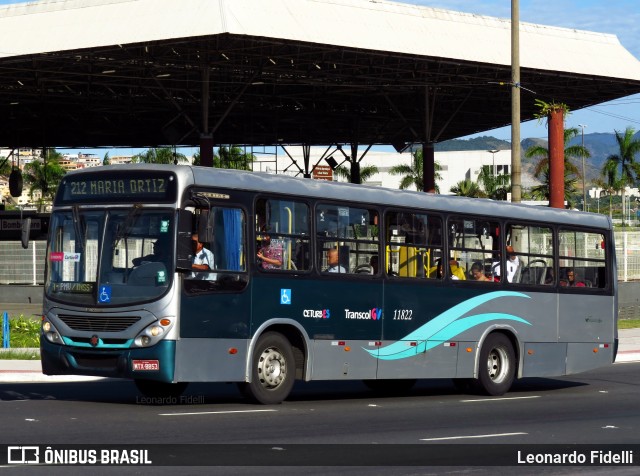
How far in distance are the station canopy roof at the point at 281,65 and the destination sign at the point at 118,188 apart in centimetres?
1942

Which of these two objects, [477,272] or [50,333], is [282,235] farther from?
[477,272]

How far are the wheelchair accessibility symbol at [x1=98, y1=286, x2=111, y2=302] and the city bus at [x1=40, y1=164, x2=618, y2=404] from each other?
0.7 inches

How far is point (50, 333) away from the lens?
53.3ft

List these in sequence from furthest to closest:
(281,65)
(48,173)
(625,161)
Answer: (625,161), (48,173), (281,65)

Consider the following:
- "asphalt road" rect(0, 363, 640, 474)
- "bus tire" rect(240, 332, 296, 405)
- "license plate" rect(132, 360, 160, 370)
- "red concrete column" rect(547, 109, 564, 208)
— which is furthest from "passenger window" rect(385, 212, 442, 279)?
"red concrete column" rect(547, 109, 564, 208)

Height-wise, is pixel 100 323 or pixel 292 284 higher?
pixel 292 284

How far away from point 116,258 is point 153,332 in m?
1.10

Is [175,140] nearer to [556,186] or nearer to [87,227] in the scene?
[556,186]

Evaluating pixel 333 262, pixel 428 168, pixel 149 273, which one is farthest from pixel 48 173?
pixel 149 273

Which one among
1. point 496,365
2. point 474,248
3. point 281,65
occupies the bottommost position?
point 496,365

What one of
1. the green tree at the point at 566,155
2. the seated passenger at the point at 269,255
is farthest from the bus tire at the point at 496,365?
the green tree at the point at 566,155

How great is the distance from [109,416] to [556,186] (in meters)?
30.2

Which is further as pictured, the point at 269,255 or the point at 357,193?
the point at 357,193

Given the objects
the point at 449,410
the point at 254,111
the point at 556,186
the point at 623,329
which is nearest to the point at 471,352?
the point at 449,410
